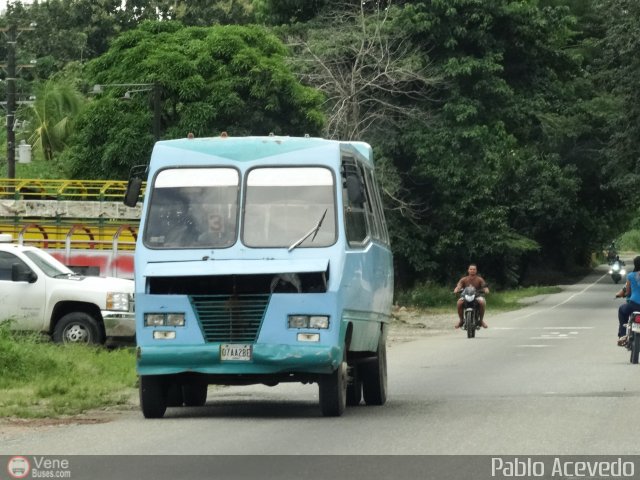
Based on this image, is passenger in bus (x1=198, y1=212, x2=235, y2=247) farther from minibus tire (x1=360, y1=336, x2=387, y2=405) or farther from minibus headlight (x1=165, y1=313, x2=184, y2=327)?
minibus tire (x1=360, y1=336, x2=387, y2=405)

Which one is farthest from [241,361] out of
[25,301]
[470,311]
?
[470,311]

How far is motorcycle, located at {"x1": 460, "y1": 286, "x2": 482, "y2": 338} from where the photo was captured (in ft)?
106

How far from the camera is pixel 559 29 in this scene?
189 feet

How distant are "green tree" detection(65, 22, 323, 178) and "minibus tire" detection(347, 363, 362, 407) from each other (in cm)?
2813

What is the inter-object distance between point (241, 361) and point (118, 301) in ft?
35.0

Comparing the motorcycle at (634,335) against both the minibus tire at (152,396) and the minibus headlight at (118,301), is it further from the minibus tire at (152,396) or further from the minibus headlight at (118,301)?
the minibus tire at (152,396)

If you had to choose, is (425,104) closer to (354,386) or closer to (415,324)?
(415,324)

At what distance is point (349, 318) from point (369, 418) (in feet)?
3.37

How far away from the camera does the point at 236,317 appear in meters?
14.1

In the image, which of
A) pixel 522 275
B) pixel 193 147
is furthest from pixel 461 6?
pixel 193 147

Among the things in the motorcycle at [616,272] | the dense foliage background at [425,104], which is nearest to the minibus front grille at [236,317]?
the dense foliage background at [425,104]

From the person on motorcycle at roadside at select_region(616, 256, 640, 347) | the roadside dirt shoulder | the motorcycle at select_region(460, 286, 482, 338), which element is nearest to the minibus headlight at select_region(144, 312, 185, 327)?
the person on motorcycle at roadside at select_region(616, 256, 640, 347)

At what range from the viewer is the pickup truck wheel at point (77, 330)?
24.3 m

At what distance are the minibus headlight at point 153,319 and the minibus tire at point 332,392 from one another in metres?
1.68
